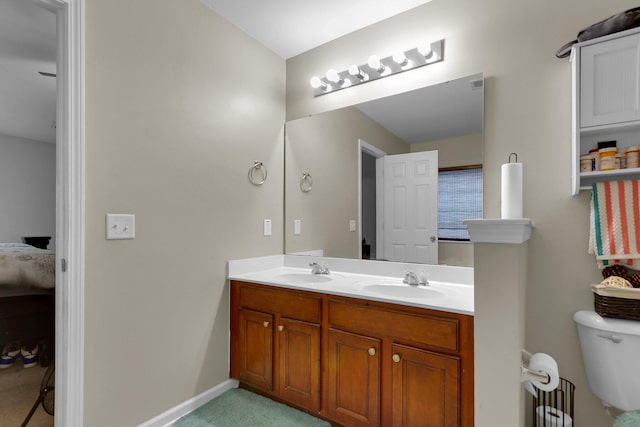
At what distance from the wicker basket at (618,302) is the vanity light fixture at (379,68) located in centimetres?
145

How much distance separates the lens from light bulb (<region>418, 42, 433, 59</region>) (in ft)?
5.96

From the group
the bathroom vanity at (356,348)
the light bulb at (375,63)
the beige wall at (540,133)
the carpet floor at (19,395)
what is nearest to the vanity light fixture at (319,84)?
the light bulb at (375,63)

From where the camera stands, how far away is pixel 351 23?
2.10 metres

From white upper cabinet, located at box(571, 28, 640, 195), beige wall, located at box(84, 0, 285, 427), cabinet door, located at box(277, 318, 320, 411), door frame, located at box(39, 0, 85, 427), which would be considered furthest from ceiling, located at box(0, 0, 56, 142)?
white upper cabinet, located at box(571, 28, 640, 195)

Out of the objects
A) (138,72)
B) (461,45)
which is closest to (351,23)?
(461,45)

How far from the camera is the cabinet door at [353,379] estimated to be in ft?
4.83

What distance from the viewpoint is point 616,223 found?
1.28 m

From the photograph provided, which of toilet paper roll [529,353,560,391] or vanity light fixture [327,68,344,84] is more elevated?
vanity light fixture [327,68,344,84]

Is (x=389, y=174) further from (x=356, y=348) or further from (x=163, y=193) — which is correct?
(x=163, y=193)

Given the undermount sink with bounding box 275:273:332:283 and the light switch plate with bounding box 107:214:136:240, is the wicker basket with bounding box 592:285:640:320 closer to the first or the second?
the undermount sink with bounding box 275:273:332:283

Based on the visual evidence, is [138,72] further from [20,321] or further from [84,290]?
[20,321]

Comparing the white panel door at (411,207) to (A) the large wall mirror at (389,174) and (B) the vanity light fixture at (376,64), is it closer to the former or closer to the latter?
(A) the large wall mirror at (389,174)

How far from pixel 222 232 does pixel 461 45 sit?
1.85 m

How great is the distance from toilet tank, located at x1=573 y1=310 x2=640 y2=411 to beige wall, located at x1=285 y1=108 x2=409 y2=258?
1285 millimetres
